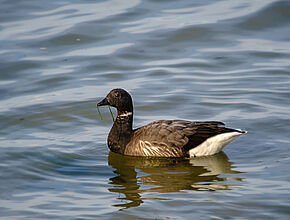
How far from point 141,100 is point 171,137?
2.64 meters

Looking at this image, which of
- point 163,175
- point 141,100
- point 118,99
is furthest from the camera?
point 141,100

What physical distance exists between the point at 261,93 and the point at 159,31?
16.0ft

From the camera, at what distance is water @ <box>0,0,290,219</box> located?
766 centimetres

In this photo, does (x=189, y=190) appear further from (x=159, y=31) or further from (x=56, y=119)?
(x=159, y=31)

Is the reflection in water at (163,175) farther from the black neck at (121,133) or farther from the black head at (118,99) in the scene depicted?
the black head at (118,99)

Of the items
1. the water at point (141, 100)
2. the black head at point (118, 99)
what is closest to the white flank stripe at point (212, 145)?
the water at point (141, 100)

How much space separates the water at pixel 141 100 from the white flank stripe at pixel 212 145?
0.65 ft

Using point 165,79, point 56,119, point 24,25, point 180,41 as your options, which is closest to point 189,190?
point 56,119

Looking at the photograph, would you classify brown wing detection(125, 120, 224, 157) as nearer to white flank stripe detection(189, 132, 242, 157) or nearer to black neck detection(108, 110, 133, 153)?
white flank stripe detection(189, 132, 242, 157)

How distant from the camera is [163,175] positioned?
8.77m

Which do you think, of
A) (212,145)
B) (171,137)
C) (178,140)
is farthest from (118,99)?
(212,145)

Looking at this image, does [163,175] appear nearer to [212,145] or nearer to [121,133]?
[212,145]

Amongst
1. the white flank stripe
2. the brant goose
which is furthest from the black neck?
the white flank stripe

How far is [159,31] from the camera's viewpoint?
635 inches
